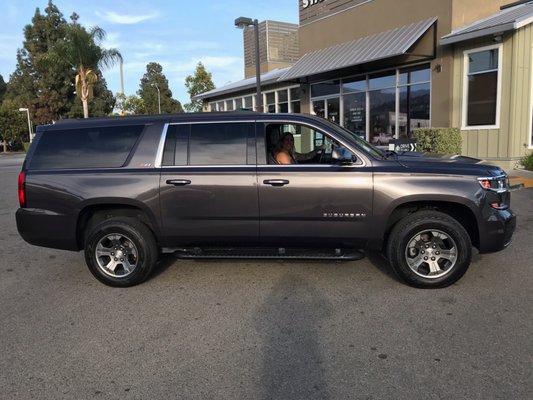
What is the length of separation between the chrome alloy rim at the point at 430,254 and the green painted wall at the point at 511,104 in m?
9.70

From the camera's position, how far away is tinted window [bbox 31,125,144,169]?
5.47 meters

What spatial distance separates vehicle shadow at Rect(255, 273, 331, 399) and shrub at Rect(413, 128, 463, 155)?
965 centimetres

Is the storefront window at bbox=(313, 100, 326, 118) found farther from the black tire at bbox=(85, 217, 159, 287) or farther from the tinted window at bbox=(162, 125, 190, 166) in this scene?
the black tire at bbox=(85, 217, 159, 287)

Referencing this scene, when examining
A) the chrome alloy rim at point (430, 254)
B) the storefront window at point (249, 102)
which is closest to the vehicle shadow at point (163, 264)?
the chrome alloy rim at point (430, 254)

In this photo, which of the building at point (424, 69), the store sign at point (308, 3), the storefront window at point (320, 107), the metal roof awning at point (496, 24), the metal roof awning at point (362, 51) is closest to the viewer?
the metal roof awning at point (496, 24)

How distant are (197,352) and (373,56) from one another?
13289 millimetres

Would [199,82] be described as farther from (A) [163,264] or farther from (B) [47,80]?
(A) [163,264]

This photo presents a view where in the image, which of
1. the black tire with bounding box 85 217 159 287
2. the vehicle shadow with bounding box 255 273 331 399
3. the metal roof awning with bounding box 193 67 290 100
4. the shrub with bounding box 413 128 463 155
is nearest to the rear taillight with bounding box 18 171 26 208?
the black tire with bounding box 85 217 159 287

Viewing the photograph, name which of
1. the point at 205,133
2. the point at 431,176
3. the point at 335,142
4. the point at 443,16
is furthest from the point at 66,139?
the point at 443,16

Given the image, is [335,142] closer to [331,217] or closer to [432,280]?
[331,217]

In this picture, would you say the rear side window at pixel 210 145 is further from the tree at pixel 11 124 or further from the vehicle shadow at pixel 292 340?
the tree at pixel 11 124

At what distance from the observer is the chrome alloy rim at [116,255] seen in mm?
5445

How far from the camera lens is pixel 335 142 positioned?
5.30 m

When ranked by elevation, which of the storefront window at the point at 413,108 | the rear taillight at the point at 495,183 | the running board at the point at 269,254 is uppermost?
the storefront window at the point at 413,108
